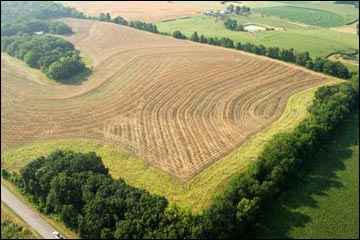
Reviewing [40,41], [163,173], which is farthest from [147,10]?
[163,173]

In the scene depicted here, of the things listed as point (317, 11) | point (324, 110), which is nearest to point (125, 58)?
point (324, 110)

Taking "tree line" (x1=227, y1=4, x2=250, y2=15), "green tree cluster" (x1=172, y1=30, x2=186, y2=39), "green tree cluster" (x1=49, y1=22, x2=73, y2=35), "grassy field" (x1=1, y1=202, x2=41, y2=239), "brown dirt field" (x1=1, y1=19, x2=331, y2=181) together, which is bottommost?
"grassy field" (x1=1, y1=202, x2=41, y2=239)

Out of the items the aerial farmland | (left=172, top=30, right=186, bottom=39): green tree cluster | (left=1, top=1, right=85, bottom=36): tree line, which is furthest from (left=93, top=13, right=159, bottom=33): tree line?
(left=1, top=1, right=85, bottom=36): tree line

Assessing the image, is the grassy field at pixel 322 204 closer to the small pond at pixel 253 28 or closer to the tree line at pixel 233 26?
the tree line at pixel 233 26

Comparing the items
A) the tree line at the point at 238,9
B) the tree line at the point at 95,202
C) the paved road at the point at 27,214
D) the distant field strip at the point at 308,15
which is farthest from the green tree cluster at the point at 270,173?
the tree line at the point at 238,9

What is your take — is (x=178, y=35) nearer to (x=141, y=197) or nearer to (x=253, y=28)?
(x=253, y=28)

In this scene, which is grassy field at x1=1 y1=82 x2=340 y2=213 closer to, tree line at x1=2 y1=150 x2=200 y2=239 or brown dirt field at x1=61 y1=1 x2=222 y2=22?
tree line at x1=2 y1=150 x2=200 y2=239
